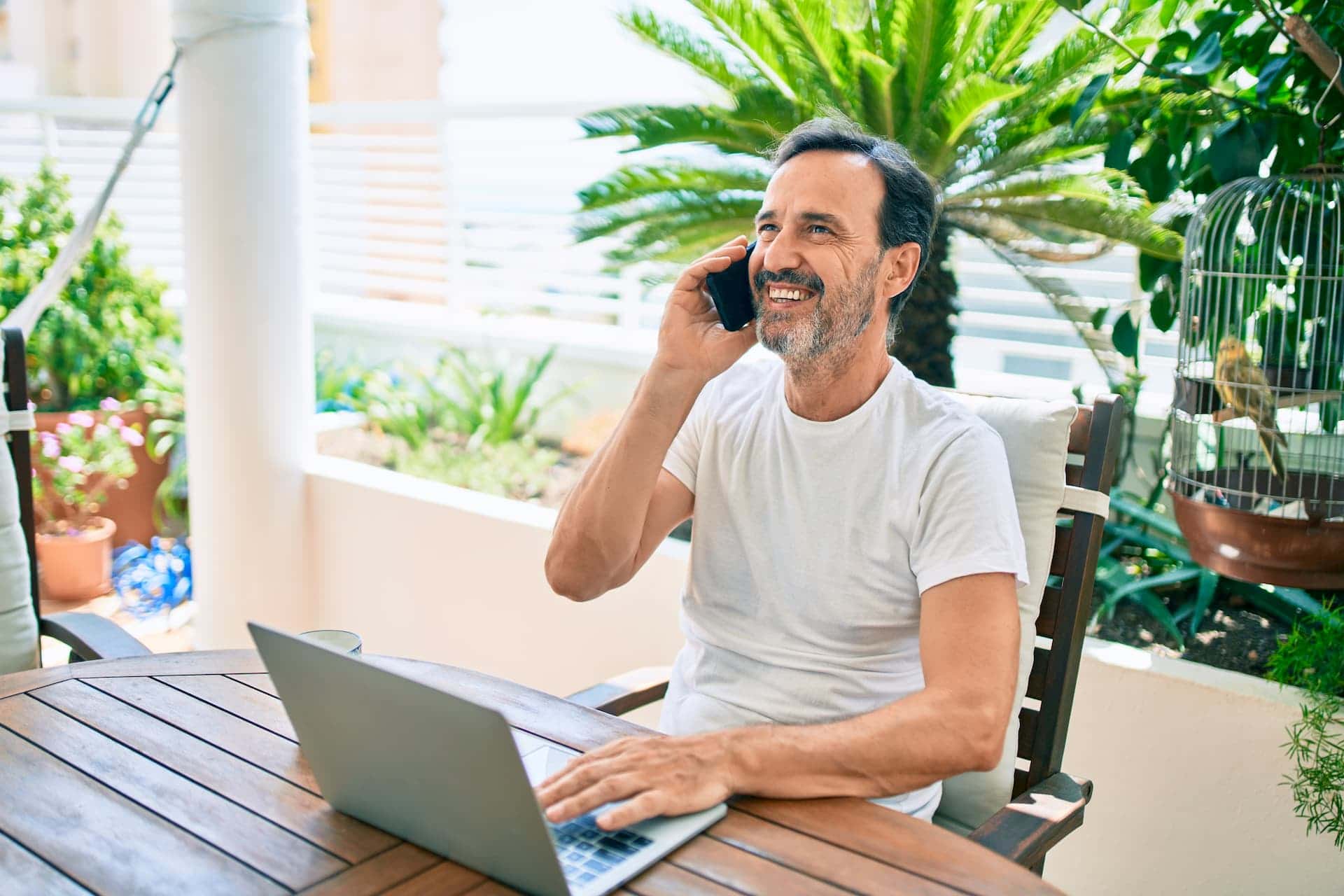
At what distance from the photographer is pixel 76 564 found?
13.3ft

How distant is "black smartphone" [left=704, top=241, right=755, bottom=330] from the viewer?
1762 millimetres

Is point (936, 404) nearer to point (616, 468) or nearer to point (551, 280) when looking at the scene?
point (616, 468)

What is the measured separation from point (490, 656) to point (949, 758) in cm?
187

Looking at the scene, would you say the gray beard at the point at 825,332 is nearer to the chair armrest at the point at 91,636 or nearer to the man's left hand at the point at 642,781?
the man's left hand at the point at 642,781

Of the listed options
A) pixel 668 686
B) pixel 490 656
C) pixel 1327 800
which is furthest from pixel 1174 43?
pixel 490 656

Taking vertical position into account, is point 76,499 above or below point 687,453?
below

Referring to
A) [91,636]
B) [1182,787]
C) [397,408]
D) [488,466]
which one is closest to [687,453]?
[91,636]

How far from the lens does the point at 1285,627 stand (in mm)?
2650

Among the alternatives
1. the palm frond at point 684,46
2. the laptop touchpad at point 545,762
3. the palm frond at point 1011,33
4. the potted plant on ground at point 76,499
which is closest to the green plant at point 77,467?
the potted plant on ground at point 76,499

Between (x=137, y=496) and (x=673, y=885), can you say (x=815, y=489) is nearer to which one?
(x=673, y=885)

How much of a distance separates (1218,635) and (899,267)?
1.36 metres

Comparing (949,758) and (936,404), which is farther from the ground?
(936,404)

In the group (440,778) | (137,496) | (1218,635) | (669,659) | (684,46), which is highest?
(684,46)

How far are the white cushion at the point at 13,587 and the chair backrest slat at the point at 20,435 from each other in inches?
0.5
